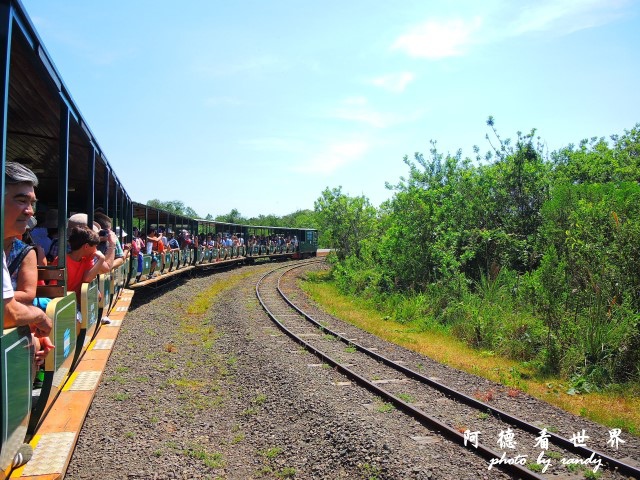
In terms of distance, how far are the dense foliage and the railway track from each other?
2.65 metres

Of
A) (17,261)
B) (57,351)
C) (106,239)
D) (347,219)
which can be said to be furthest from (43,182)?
(347,219)

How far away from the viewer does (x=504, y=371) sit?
890 centimetres

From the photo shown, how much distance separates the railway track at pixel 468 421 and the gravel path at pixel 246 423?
0.18 metres

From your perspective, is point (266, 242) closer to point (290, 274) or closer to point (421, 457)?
point (290, 274)

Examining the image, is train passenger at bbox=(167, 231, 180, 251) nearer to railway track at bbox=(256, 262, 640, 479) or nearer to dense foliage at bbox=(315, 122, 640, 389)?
dense foliage at bbox=(315, 122, 640, 389)

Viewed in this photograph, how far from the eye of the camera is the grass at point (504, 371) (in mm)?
6650

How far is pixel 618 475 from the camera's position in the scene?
15.5ft

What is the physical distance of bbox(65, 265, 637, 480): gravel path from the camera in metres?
4.77

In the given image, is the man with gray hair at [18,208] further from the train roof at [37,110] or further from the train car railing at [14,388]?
the train roof at [37,110]

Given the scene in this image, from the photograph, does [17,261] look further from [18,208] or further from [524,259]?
[524,259]

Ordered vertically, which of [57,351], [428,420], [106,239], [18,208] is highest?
[18,208]

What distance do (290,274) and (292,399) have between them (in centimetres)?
2008

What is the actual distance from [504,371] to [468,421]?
319cm

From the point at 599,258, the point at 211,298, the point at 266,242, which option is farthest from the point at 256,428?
the point at 266,242
